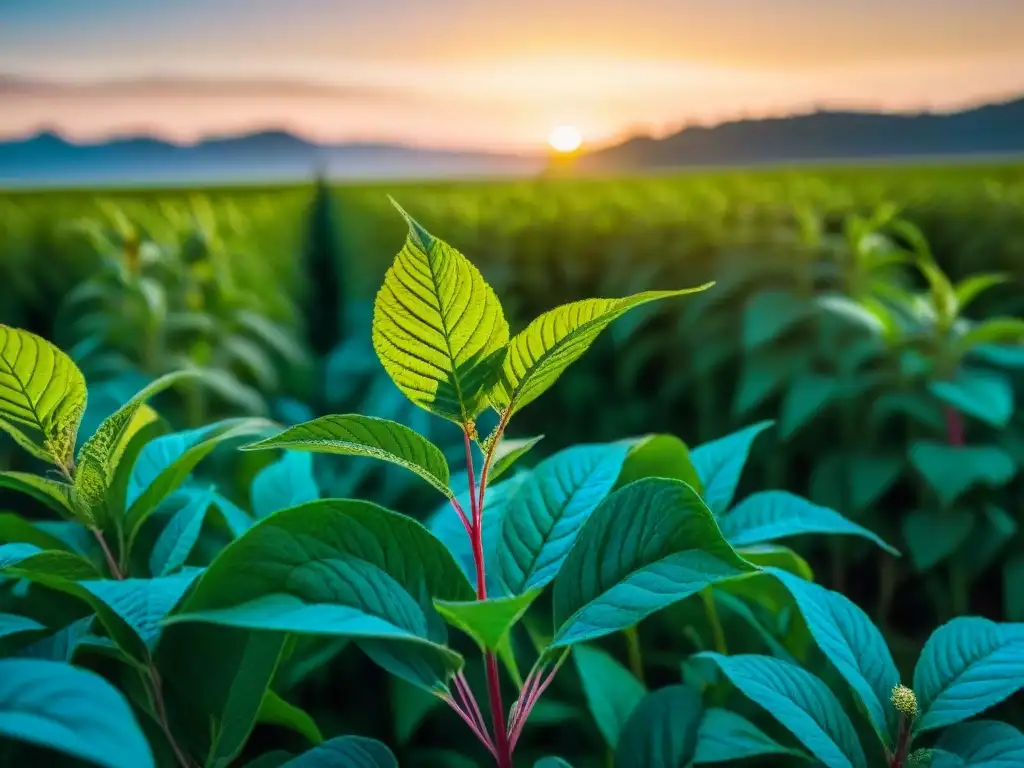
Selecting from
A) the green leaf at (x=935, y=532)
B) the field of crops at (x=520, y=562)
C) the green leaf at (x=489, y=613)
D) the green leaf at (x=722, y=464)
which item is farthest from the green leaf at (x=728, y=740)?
the green leaf at (x=935, y=532)

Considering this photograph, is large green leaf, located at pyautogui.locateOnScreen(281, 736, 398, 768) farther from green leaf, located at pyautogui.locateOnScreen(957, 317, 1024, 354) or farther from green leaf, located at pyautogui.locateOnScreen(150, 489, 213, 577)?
green leaf, located at pyautogui.locateOnScreen(957, 317, 1024, 354)

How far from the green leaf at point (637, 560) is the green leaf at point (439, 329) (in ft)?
0.47

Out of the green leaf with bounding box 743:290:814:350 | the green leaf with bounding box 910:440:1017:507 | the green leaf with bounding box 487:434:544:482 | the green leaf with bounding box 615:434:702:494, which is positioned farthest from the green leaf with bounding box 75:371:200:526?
the green leaf with bounding box 743:290:814:350

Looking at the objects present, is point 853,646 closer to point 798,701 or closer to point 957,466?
point 798,701

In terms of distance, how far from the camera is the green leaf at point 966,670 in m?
0.75

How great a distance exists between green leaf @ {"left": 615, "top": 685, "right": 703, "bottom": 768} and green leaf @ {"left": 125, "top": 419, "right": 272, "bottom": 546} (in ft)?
1.66

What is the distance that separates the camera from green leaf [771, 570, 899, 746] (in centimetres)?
77

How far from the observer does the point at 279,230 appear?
8.16 metres

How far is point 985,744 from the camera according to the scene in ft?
2.46

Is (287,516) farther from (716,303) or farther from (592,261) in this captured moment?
(592,261)

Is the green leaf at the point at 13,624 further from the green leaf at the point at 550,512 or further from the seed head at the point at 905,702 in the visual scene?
the seed head at the point at 905,702

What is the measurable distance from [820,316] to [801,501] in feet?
6.77

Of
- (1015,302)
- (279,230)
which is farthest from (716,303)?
(279,230)

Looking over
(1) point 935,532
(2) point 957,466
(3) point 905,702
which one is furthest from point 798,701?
(1) point 935,532
